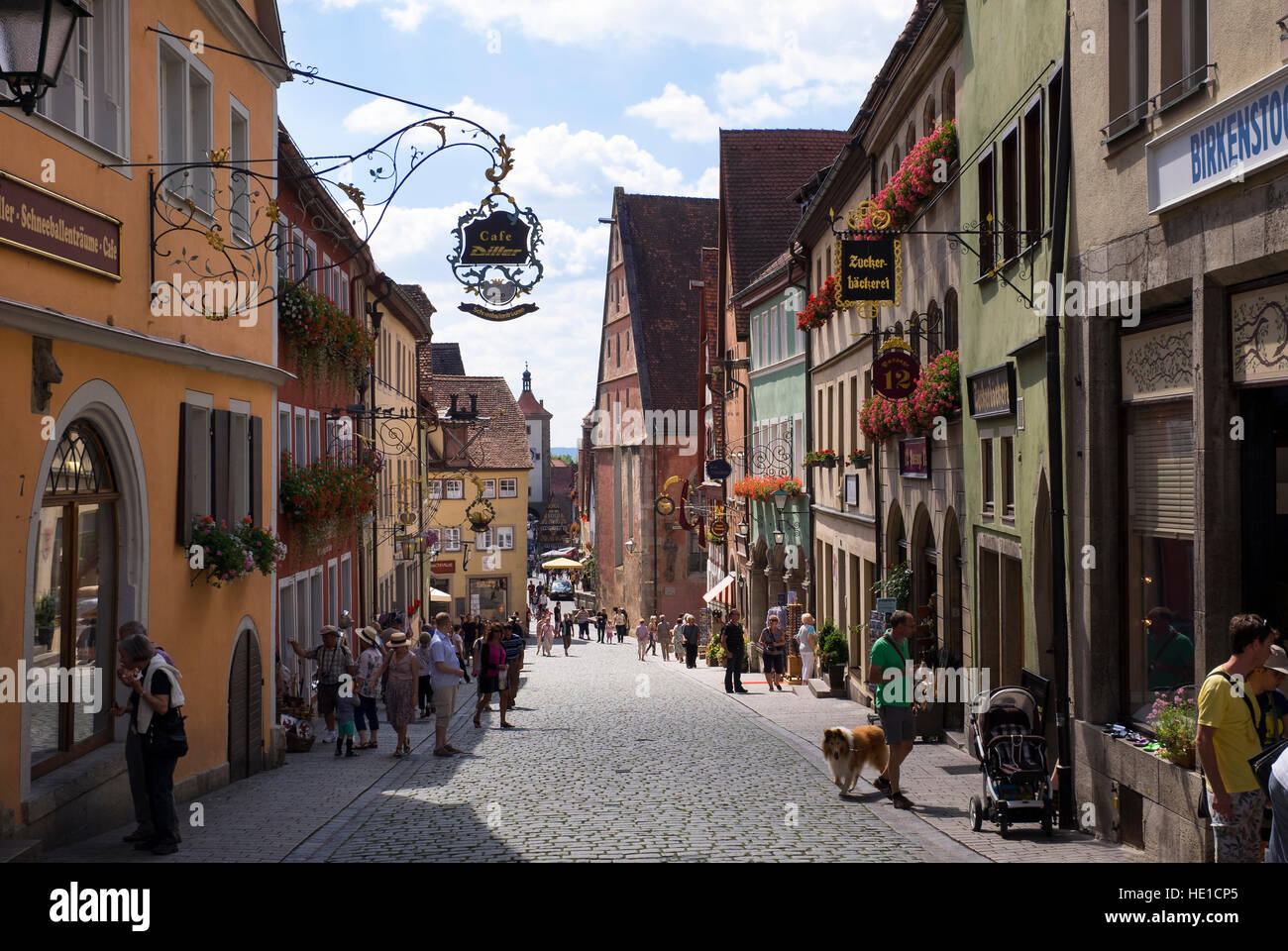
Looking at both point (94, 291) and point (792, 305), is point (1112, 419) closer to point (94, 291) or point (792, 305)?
point (94, 291)

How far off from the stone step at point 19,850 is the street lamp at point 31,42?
425 cm

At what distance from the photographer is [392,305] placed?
35.2 meters

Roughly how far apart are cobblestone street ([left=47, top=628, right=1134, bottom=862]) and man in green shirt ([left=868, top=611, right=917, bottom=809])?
33cm

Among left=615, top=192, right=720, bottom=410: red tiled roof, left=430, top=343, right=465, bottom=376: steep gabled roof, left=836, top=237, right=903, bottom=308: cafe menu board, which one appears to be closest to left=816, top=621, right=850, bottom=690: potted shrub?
left=836, top=237, right=903, bottom=308: cafe menu board

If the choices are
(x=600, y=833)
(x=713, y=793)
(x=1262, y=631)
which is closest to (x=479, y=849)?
(x=600, y=833)

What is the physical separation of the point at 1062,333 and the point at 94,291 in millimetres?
7547

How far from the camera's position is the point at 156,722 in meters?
9.32

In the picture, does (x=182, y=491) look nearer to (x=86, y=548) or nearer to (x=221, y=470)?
(x=221, y=470)

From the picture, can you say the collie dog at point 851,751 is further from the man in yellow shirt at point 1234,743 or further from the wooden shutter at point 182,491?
the wooden shutter at point 182,491

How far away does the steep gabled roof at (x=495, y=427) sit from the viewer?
64.6 metres

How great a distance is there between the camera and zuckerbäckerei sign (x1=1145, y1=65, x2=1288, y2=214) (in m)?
7.65

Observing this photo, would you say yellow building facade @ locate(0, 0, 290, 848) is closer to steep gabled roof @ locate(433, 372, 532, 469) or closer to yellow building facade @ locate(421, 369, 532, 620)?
yellow building facade @ locate(421, 369, 532, 620)

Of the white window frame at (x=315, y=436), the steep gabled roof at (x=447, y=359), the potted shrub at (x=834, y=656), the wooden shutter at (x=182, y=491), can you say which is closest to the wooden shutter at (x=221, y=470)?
the wooden shutter at (x=182, y=491)

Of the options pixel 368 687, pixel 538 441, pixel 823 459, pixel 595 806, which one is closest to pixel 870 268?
pixel 368 687
